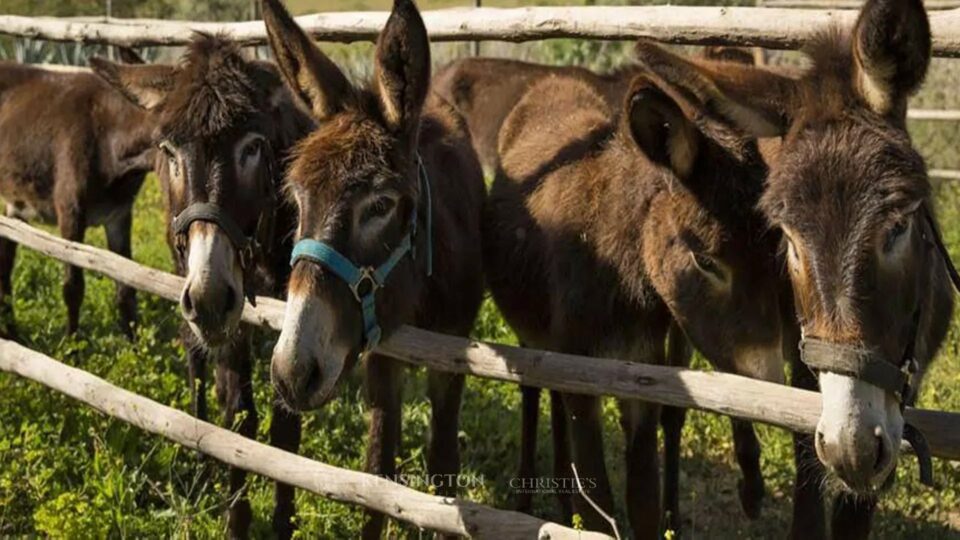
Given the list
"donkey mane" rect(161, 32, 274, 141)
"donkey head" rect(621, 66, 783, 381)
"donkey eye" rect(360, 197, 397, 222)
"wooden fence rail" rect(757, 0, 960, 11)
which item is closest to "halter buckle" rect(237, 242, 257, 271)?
"donkey mane" rect(161, 32, 274, 141)

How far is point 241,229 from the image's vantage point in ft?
14.3

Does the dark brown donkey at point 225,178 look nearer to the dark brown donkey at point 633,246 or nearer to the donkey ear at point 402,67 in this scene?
the donkey ear at point 402,67

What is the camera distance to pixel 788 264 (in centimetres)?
309

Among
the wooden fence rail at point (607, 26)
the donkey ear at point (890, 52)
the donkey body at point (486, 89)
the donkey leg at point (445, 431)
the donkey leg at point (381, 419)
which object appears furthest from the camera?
the donkey body at point (486, 89)

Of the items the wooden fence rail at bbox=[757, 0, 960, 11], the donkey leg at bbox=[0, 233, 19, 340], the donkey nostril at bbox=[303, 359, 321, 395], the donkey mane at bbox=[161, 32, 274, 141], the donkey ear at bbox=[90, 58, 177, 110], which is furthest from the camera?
the wooden fence rail at bbox=[757, 0, 960, 11]

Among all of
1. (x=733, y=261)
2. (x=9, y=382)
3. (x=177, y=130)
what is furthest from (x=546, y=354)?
(x=9, y=382)

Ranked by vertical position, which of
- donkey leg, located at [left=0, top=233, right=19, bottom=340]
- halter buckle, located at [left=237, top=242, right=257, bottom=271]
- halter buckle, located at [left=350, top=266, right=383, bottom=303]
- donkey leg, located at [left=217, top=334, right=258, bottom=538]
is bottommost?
donkey leg, located at [left=0, top=233, right=19, bottom=340]

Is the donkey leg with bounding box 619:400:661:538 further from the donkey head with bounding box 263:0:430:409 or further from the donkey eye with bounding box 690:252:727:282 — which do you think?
the donkey head with bounding box 263:0:430:409

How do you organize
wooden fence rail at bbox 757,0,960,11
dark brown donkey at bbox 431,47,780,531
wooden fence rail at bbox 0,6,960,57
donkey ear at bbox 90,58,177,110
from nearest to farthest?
wooden fence rail at bbox 0,6,960,57 → donkey ear at bbox 90,58,177,110 → dark brown donkey at bbox 431,47,780,531 → wooden fence rail at bbox 757,0,960,11

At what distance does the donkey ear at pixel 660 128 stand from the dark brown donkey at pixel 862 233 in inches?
18.9

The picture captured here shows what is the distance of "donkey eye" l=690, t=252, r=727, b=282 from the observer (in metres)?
3.66

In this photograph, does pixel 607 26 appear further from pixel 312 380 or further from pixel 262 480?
pixel 262 480

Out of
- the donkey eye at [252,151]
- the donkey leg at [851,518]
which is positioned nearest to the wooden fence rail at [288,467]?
the donkey leg at [851,518]

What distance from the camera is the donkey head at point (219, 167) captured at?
418cm
